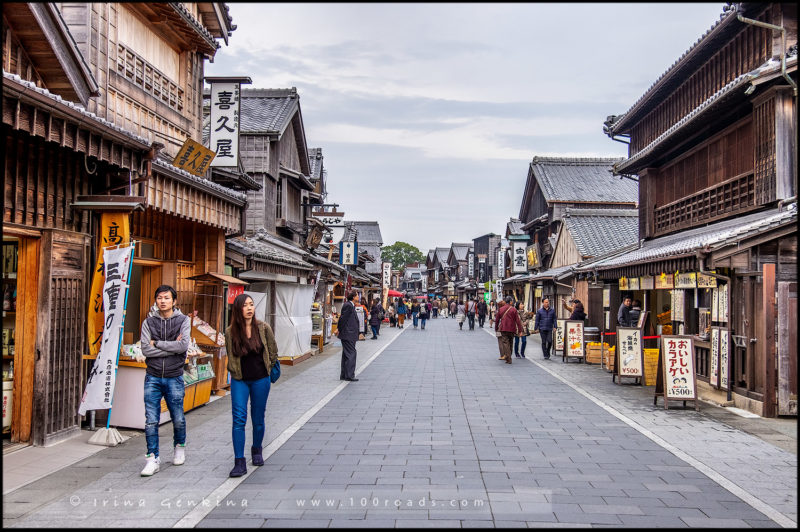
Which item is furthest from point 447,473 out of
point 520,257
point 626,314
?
point 520,257

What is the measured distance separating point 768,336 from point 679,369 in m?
1.46

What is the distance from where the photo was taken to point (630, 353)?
13711mm

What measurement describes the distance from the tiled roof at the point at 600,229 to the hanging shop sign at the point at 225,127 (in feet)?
58.7

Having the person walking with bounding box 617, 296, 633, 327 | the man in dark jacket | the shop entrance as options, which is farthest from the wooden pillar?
the shop entrance

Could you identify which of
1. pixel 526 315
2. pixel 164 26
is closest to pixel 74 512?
pixel 164 26

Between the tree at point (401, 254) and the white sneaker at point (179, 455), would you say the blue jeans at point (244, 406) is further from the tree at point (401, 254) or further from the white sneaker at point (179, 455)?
the tree at point (401, 254)

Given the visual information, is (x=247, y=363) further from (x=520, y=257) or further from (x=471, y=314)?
(x=520, y=257)

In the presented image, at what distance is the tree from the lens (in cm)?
11275

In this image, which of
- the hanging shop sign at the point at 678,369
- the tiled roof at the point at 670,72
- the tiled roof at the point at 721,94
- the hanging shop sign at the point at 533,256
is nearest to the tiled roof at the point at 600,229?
the hanging shop sign at the point at 533,256

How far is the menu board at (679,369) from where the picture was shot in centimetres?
1073

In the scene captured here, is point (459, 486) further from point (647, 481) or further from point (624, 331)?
point (624, 331)

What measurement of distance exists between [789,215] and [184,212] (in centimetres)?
965

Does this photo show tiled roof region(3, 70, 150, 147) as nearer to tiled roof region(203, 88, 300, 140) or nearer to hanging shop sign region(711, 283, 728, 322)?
hanging shop sign region(711, 283, 728, 322)

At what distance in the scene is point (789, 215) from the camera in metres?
10.1
